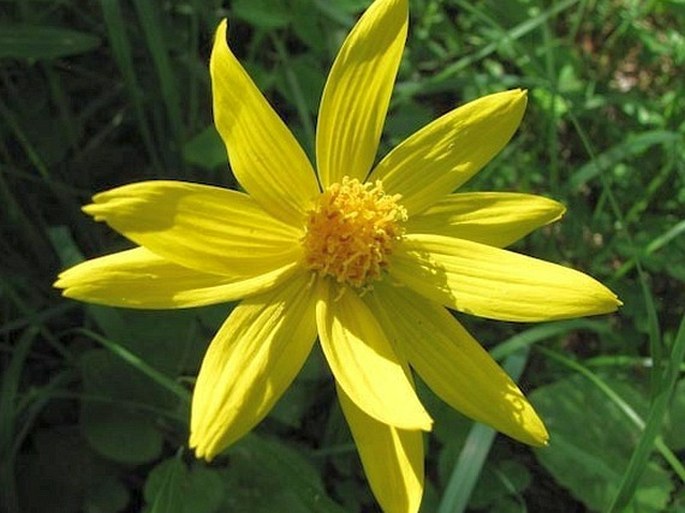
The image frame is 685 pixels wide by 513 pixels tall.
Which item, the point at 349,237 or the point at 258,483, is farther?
the point at 258,483

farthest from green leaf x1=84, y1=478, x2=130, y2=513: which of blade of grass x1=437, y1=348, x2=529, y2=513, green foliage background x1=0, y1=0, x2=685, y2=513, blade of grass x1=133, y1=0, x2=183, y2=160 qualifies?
blade of grass x1=133, y1=0, x2=183, y2=160

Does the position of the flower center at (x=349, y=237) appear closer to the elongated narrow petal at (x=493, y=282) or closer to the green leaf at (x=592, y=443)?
the elongated narrow petal at (x=493, y=282)

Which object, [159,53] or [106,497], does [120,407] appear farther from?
[159,53]

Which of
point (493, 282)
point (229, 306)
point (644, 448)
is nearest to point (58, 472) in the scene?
point (229, 306)

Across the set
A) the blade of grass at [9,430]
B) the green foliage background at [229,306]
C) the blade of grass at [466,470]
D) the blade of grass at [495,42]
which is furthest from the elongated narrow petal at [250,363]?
the blade of grass at [495,42]

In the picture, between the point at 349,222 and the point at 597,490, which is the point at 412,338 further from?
the point at 597,490

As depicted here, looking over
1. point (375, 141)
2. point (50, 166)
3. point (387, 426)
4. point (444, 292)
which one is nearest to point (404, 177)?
point (375, 141)
